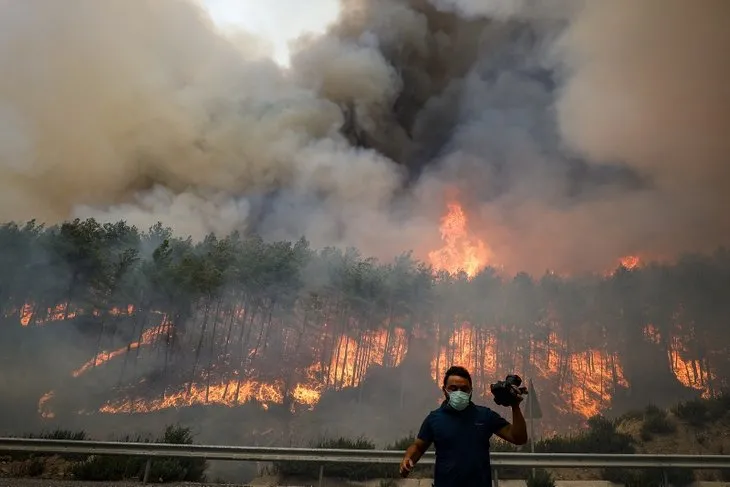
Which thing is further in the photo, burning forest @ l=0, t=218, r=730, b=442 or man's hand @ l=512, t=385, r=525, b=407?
burning forest @ l=0, t=218, r=730, b=442

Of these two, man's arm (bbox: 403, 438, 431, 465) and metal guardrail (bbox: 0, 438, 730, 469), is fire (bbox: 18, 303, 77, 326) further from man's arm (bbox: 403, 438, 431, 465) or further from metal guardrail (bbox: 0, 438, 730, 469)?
man's arm (bbox: 403, 438, 431, 465)

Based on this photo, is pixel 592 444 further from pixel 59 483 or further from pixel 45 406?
pixel 45 406

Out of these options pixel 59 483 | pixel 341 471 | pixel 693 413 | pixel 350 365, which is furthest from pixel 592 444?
pixel 350 365

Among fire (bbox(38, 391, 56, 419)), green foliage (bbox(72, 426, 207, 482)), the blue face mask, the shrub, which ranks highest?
the shrub

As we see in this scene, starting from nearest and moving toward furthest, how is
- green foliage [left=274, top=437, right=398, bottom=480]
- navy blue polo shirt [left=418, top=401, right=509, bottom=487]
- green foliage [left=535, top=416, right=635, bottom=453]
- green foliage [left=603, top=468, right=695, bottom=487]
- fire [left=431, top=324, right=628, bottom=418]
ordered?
navy blue polo shirt [left=418, top=401, right=509, bottom=487], green foliage [left=603, top=468, right=695, bottom=487], green foliage [left=274, top=437, right=398, bottom=480], green foliage [left=535, top=416, right=635, bottom=453], fire [left=431, top=324, right=628, bottom=418]

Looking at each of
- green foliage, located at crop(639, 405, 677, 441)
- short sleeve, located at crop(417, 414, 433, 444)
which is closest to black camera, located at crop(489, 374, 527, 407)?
short sleeve, located at crop(417, 414, 433, 444)

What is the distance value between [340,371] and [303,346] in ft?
21.8

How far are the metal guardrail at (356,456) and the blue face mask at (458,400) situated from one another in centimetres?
537

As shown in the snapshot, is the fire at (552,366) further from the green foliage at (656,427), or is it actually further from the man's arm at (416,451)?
the man's arm at (416,451)

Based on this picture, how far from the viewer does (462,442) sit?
11.1 ft

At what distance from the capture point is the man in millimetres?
3301

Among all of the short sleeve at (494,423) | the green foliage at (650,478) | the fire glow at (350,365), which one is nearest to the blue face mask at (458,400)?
the short sleeve at (494,423)

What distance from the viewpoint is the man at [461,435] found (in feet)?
10.8

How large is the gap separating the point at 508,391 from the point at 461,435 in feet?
1.74
